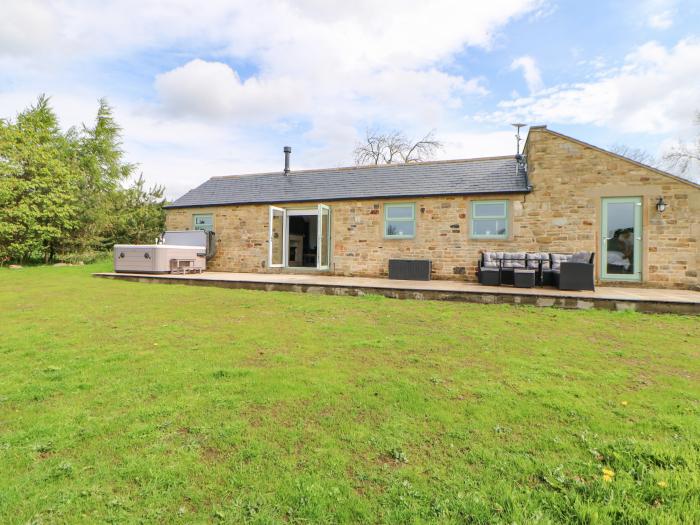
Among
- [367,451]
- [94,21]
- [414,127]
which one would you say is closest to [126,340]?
[367,451]

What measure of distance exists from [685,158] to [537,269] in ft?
68.0

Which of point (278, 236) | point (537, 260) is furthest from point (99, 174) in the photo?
point (537, 260)

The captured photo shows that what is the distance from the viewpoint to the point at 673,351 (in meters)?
3.93

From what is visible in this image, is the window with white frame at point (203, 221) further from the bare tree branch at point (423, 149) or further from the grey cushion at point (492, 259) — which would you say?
the bare tree branch at point (423, 149)

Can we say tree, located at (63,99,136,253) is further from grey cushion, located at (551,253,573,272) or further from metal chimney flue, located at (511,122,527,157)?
grey cushion, located at (551,253,573,272)

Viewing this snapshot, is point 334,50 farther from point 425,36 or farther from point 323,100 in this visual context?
point 323,100

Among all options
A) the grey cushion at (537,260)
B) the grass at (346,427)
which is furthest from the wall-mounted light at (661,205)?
the grass at (346,427)

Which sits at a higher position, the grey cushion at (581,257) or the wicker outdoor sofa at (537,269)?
the grey cushion at (581,257)

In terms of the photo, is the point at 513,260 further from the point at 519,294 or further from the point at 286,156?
the point at 286,156

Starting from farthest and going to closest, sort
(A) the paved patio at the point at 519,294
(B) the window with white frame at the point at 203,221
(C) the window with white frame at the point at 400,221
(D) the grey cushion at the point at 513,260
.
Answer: (B) the window with white frame at the point at 203,221, (C) the window with white frame at the point at 400,221, (D) the grey cushion at the point at 513,260, (A) the paved patio at the point at 519,294

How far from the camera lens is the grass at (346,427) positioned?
1535 millimetres

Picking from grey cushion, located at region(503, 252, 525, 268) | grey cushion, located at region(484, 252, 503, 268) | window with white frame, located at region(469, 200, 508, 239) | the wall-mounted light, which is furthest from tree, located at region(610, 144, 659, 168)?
grey cushion, located at region(484, 252, 503, 268)

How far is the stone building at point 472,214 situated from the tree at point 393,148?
15343 millimetres

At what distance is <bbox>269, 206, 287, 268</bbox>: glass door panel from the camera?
12188 millimetres
